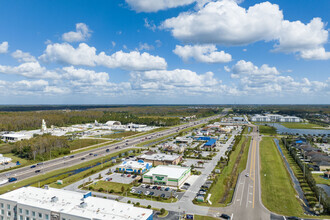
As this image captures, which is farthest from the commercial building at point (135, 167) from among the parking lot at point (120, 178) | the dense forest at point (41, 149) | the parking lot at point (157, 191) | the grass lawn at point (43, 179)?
the dense forest at point (41, 149)

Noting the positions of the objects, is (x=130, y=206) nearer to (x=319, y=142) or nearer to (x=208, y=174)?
(x=208, y=174)

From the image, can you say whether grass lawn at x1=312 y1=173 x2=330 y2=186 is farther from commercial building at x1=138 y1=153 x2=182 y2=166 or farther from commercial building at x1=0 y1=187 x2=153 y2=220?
commercial building at x1=0 y1=187 x2=153 y2=220

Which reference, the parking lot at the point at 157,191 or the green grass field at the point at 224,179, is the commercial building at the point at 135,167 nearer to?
the parking lot at the point at 157,191

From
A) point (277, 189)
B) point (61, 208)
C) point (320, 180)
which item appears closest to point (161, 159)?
point (277, 189)

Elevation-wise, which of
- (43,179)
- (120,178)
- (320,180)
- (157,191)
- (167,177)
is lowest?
(320,180)

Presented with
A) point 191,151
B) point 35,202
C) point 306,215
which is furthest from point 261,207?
point 191,151

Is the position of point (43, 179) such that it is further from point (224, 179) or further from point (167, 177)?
point (224, 179)
